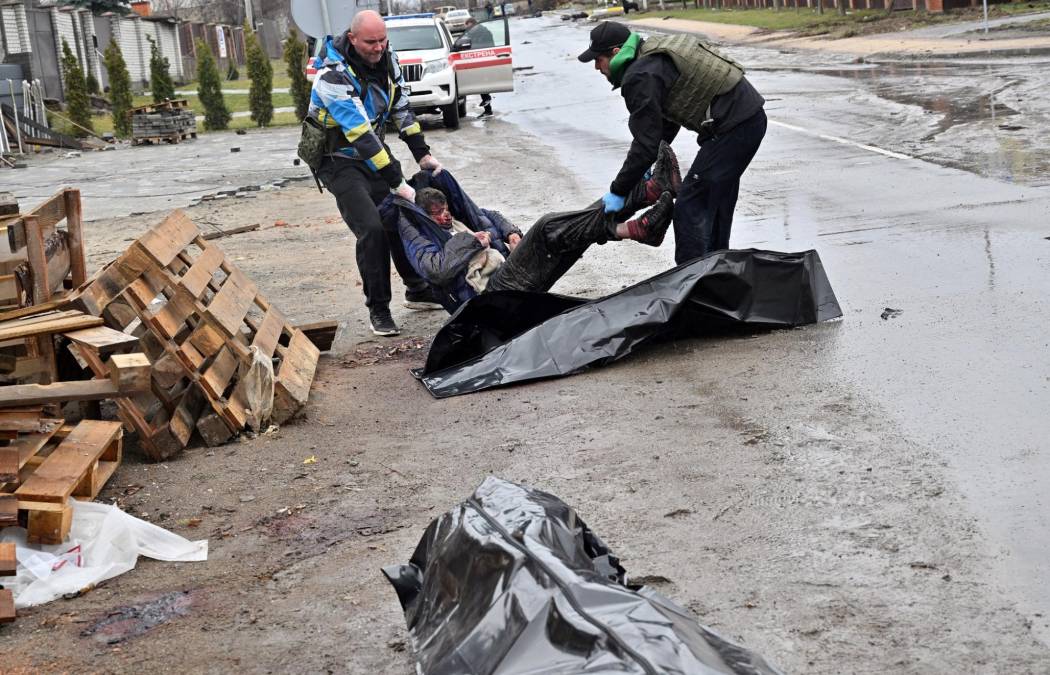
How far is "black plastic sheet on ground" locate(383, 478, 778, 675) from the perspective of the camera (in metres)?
2.44

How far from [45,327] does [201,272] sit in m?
1.48

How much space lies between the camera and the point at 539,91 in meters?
28.8

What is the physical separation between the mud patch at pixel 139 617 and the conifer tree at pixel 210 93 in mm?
24365

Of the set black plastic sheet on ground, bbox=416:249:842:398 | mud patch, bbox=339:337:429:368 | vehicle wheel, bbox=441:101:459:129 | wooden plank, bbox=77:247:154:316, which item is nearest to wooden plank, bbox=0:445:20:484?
wooden plank, bbox=77:247:154:316

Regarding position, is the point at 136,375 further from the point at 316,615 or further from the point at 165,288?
the point at 165,288

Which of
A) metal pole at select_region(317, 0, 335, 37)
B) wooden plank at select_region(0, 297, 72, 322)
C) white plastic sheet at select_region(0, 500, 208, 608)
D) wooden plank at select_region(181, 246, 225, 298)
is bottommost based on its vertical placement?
white plastic sheet at select_region(0, 500, 208, 608)

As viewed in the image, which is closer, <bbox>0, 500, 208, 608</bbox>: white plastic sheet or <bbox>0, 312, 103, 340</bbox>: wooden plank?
<bbox>0, 500, 208, 608</bbox>: white plastic sheet

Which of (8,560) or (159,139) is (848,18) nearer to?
(159,139)

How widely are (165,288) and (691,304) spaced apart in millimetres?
2773

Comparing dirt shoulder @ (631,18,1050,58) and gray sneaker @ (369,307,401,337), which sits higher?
dirt shoulder @ (631,18,1050,58)

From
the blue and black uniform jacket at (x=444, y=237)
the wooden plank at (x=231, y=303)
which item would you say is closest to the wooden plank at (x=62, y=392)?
the wooden plank at (x=231, y=303)

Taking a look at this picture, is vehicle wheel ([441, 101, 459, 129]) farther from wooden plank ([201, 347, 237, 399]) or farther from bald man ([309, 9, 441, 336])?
wooden plank ([201, 347, 237, 399])

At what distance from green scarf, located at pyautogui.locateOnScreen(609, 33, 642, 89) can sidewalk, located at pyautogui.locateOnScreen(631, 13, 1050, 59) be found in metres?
16.9

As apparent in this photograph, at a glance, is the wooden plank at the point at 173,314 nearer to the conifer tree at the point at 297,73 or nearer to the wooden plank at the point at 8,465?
the wooden plank at the point at 8,465
